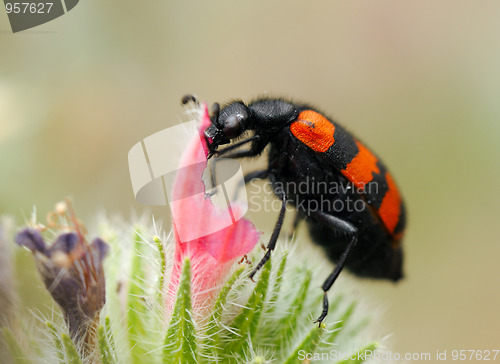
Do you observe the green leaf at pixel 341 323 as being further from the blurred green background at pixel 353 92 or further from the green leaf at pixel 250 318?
the blurred green background at pixel 353 92

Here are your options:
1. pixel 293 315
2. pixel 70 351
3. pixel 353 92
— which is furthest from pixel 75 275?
pixel 353 92

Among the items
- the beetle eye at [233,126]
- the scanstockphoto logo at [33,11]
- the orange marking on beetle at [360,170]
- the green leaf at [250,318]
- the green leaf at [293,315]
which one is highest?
the scanstockphoto logo at [33,11]

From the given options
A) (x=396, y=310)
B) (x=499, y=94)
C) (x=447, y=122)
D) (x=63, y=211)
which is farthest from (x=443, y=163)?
(x=63, y=211)

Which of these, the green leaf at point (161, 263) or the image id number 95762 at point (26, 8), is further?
the image id number 95762 at point (26, 8)

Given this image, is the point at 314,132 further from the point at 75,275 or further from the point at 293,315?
the point at 75,275

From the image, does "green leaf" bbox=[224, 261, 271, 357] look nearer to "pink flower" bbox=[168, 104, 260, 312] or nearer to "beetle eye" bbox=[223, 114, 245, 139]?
"pink flower" bbox=[168, 104, 260, 312]

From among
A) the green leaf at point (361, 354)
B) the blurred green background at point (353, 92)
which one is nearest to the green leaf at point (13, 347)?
the green leaf at point (361, 354)
